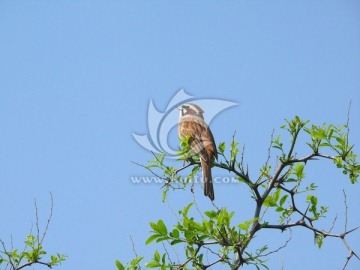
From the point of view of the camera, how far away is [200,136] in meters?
6.71

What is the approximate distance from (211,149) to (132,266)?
2049 mm

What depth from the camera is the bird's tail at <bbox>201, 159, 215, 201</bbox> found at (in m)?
5.57

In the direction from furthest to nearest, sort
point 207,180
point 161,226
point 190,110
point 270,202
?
1. point 190,110
2. point 207,180
3. point 270,202
4. point 161,226

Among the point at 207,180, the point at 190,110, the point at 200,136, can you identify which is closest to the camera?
the point at 207,180

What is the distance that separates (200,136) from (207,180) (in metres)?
1.16

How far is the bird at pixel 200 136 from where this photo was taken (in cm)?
568

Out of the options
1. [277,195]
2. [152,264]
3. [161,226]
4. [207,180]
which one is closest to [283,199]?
[277,195]

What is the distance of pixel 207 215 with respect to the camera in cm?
434

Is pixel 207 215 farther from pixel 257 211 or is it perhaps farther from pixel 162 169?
pixel 162 169

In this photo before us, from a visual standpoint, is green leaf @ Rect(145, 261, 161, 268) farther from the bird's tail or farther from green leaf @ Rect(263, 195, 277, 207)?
the bird's tail

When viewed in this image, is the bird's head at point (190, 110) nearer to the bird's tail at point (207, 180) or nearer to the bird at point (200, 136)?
the bird at point (200, 136)

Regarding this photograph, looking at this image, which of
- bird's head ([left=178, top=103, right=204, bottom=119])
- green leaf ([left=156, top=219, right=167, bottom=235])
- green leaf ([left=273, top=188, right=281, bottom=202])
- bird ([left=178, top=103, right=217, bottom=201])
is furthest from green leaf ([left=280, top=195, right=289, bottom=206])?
bird's head ([left=178, top=103, right=204, bottom=119])

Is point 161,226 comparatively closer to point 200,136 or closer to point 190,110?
point 200,136

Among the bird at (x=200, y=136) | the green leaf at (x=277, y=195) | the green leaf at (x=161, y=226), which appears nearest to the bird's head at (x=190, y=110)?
the bird at (x=200, y=136)
